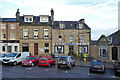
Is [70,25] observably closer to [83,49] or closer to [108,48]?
[83,49]

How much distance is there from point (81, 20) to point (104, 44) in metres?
12.6

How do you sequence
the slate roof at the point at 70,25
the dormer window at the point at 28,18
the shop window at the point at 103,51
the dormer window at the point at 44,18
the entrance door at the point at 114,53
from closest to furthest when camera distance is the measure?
1. the entrance door at the point at 114,53
2. the shop window at the point at 103,51
3. the slate roof at the point at 70,25
4. the dormer window at the point at 28,18
5. the dormer window at the point at 44,18

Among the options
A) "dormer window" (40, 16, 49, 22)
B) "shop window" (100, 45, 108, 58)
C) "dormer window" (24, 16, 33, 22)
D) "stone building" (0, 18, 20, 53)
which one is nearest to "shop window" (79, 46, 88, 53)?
"shop window" (100, 45, 108, 58)

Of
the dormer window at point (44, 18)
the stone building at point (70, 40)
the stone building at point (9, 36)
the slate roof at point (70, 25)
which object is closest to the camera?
the stone building at point (70, 40)

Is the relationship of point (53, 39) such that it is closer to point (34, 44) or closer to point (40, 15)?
point (34, 44)

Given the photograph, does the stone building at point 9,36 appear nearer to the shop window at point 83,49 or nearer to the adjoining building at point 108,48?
the shop window at point 83,49

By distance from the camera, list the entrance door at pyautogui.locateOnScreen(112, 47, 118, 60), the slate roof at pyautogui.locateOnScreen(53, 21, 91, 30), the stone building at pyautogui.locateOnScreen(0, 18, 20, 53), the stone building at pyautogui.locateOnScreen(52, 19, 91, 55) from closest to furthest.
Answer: the entrance door at pyautogui.locateOnScreen(112, 47, 118, 60)
the stone building at pyautogui.locateOnScreen(52, 19, 91, 55)
the stone building at pyautogui.locateOnScreen(0, 18, 20, 53)
the slate roof at pyautogui.locateOnScreen(53, 21, 91, 30)

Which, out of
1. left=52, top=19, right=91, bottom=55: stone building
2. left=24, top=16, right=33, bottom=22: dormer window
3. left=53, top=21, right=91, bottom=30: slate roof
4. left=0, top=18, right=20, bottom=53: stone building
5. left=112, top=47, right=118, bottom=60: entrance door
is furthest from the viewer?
left=24, top=16, right=33, bottom=22: dormer window

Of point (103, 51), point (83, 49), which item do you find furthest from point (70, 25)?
point (103, 51)

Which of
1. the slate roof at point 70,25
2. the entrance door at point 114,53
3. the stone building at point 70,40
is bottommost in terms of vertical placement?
the entrance door at point 114,53

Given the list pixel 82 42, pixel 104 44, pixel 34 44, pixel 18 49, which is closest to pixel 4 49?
pixel 18 49

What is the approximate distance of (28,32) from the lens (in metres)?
29.6

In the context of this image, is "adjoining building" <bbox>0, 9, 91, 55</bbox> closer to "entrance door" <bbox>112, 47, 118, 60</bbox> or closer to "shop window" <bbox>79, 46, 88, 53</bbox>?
"shop window" <bbox>79, 46, 88, 53</bbox>

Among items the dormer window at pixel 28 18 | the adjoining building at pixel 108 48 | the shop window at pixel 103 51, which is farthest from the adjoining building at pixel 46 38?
the shop window at pixel 103 51
